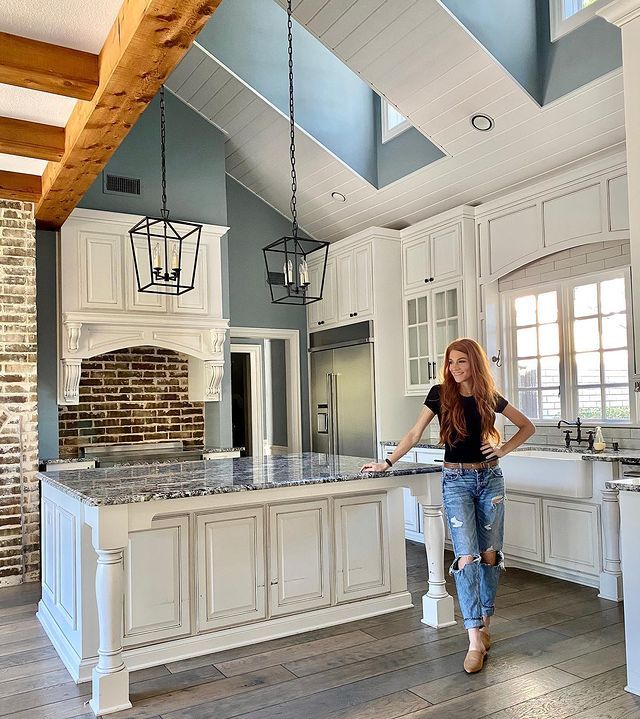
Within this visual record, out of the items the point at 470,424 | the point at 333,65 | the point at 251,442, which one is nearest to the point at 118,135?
the point at 470,424

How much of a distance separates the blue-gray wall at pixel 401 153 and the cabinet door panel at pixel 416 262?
0.60m

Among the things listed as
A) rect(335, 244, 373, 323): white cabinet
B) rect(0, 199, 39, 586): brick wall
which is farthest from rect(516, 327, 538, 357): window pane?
rect(0, 199, 39, 586): brick wall

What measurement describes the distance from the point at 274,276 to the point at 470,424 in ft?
13.5

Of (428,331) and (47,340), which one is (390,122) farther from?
(47,340)

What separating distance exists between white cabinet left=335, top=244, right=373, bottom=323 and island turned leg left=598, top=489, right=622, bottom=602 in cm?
280

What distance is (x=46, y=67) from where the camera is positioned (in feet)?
9.87

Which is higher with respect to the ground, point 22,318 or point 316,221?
point 316,221

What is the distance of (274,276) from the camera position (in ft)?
22.2

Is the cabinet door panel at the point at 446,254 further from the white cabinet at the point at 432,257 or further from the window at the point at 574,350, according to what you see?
the window at the point at 574,350

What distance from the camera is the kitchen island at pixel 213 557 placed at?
278cm

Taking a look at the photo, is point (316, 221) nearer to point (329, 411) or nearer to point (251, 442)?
point (329, 411)

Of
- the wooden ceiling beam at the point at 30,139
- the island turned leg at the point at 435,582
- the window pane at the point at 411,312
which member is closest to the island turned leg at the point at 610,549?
the island turned leg at the point at 435,582

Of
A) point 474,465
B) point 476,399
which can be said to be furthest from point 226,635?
point 476,399

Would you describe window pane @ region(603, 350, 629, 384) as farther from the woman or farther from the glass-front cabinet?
the woman
